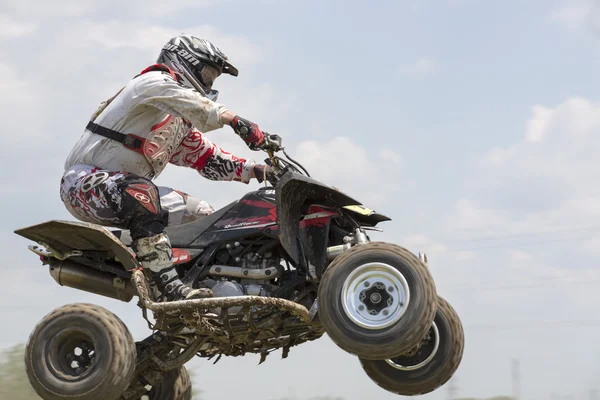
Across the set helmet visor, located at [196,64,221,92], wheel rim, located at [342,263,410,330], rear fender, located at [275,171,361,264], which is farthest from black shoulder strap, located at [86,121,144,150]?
wheel rim, located at [342,263,410,330]

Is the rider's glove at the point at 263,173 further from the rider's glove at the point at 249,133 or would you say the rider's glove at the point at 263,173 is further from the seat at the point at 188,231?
the rider's glove at the point at 249,133

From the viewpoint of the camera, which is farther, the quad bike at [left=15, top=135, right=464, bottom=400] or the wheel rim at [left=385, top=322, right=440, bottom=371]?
the wheel rim at [left=385, top=322, right=440, bottom=371]

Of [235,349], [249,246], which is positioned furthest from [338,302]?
[235,349]

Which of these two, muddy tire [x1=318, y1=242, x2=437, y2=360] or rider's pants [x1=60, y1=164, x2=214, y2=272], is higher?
rider's pants [x1=60, y1=164, x2=214, y2=272]

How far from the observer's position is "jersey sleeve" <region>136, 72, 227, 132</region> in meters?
7.18

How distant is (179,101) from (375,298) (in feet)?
6.81

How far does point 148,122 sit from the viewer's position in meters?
7.59

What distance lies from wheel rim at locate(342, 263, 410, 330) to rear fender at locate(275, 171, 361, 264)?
58 centimetres

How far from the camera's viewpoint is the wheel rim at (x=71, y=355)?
23.5 ft

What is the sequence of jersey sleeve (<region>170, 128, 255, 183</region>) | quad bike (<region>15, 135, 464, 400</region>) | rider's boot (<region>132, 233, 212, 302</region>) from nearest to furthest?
quad bike (<region>15, 135, 464, 400</region>)
rider's boot (<region>132, 233, 212, 302</region>)
jersey sleeve (<region>170, 128, 255, 183</region>)

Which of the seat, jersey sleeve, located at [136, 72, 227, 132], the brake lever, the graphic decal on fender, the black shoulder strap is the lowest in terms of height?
the graphic decal on fender

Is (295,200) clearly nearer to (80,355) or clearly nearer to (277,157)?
(277,157)

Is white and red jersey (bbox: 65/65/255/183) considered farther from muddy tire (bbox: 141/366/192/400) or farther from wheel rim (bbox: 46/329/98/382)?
muddy tire (bbox: 141/366/192/400)

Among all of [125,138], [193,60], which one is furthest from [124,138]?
[193,60]
